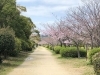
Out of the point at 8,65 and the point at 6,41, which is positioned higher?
the point at 6,41

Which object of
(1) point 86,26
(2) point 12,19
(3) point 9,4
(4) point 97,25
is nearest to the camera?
(4) point 97,25

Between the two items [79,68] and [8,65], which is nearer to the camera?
[79,68]

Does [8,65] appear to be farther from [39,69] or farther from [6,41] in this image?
[39,69]

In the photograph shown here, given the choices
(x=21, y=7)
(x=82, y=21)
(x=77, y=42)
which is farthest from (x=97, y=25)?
(x=21, y=7)

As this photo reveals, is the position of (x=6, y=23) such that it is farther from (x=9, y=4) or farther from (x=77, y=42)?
(x=77, y=42)

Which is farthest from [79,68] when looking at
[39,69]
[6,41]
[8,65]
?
[6,41]

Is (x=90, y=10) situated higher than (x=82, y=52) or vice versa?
(x=90, y=10)

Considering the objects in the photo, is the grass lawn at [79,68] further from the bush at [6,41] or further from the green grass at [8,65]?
the bush at [6,41]

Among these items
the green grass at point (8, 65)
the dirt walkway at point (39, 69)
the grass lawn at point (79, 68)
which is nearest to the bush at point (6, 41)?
the green grass at point (8, 65)

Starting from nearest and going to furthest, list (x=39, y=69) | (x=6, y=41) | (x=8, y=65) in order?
(x=39, y=69) → (x=8, y=65) → (x=6, y=41)

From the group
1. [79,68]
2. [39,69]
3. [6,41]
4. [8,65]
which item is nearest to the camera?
[39,69]

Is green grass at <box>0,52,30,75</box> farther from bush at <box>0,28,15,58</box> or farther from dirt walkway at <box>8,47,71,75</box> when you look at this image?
bush at <box>0,28,15,58</box>

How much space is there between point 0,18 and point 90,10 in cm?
1548

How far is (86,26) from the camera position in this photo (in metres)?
25.7
